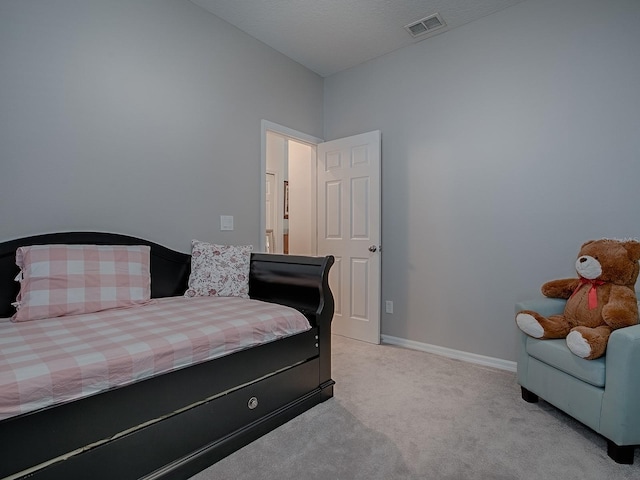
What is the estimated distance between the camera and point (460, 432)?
5.71 feet

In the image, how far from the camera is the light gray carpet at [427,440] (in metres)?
1.45

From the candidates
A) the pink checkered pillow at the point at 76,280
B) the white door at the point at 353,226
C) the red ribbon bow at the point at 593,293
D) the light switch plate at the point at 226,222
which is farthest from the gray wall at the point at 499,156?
the pink checkered pillow at the point at 76,280

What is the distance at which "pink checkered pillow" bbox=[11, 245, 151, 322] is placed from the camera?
1642 mm

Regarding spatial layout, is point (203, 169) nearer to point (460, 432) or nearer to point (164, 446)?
point (164, 446)

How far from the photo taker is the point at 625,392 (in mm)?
1472

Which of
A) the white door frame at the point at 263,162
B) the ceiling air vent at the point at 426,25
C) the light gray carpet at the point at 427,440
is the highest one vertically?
the ceiling air vent at the point at 426,25

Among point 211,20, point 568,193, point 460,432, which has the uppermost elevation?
point 211,20

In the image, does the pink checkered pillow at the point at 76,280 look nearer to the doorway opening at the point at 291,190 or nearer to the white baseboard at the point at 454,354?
the doorway opening at the point at 291,190

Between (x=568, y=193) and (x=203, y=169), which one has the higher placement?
(x=203, y=169)

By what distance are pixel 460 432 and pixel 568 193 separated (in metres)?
1.74

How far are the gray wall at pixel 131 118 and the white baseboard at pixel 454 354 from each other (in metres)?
1.63

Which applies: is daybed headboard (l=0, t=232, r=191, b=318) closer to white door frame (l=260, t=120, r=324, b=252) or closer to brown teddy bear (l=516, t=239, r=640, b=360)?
white door frame (l=260, t=120, r=324, b=252)

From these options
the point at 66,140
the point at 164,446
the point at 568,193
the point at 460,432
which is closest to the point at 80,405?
the point at 164,446

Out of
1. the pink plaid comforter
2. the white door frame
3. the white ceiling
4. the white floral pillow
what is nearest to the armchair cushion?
the pink plaid comforter
